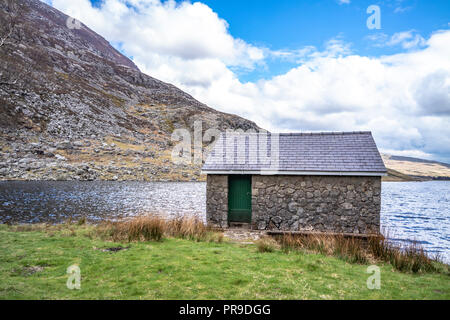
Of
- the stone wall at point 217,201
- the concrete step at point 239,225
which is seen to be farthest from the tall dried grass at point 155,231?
the concrete step at point 239,225

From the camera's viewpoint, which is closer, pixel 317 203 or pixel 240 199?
pixel 317 203

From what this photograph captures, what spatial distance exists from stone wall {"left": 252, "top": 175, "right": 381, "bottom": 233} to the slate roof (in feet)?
1.48

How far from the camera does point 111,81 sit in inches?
4279

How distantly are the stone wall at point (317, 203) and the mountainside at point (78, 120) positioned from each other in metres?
12.3

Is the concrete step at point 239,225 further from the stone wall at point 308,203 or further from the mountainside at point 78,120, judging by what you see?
the mountainside at point 78,120

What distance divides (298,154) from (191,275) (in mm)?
9516

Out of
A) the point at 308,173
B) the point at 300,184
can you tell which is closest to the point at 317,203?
the point at 300,184

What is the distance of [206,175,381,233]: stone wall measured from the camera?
511 inches

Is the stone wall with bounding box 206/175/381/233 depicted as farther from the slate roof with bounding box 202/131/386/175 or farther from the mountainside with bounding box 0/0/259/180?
the mountainside with bounding box 0/0/259/180

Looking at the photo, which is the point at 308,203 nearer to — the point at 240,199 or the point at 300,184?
the point at 300,184

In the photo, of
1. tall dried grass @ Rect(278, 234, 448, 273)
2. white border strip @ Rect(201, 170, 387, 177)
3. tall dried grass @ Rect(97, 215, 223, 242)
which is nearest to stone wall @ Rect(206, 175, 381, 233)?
white border strip @ Rect(201, 170, 387, 177)

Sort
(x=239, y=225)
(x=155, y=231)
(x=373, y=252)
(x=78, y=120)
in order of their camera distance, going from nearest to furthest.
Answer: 1. (x=373, y=252)
2. (x=155, y=231)
3. (x=239, y=225)
4. (x=78, y=120)

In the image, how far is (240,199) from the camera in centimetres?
1448
